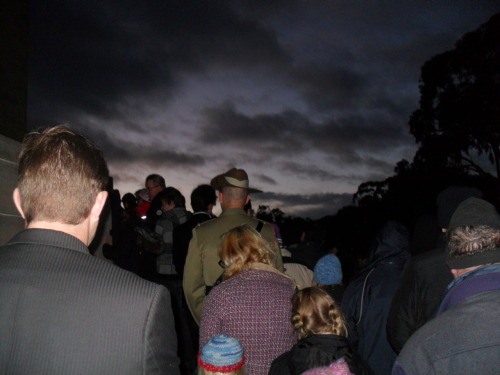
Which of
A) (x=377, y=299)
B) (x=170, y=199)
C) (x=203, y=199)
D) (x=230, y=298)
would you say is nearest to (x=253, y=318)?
(x=230, y=298)

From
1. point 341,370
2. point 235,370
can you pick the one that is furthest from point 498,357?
point 235,370

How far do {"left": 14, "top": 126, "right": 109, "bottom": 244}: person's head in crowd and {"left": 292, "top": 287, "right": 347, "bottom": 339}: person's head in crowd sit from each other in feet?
5.44

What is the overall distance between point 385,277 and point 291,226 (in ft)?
9.71

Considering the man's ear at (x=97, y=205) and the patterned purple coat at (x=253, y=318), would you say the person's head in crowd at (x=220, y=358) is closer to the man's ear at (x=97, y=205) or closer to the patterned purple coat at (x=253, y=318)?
the patterned purple coat at (x=253, y=318)

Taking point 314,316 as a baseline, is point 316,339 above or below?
below

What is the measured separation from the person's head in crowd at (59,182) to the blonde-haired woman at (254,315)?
1.39 m

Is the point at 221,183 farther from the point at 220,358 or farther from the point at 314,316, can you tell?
→ the point at 220,358

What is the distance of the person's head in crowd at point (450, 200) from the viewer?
3143mm

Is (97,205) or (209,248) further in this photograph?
(209,248)

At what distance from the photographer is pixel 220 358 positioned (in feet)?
7.01

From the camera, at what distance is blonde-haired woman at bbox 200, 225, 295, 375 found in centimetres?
262

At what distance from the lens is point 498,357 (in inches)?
56.3

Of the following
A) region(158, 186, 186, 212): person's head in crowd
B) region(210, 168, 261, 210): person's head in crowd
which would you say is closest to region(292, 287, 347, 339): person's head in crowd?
region(210, 168, 261, 210): person's head in crowd

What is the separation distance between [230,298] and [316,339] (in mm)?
609
